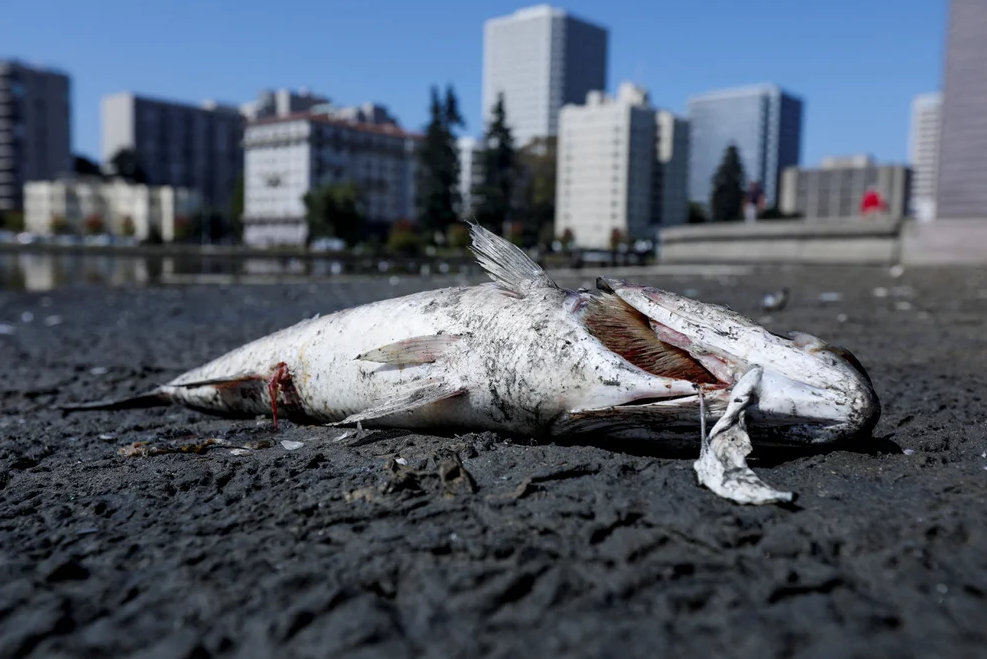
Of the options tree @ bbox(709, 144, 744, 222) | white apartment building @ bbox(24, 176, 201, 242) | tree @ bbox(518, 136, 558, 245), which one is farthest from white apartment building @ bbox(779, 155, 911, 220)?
white apartment building @ bbox(24, 176, 201, 242)

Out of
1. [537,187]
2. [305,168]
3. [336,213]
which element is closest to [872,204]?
[537,187]

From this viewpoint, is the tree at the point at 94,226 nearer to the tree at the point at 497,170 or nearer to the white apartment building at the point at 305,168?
the white apartment building at the point at 305,168

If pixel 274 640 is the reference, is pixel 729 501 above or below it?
above

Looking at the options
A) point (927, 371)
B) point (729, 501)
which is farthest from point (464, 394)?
point (927, 371)

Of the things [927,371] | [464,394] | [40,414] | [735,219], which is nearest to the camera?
[464,394]

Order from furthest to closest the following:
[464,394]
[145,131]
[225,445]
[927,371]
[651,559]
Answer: [145,131] < [927,371] < [225,445] < [464,394] < [651,559]

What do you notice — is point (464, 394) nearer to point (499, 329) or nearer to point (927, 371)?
point (499, 329)

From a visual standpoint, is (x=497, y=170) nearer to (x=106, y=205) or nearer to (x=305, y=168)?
(x=305, y=168)
